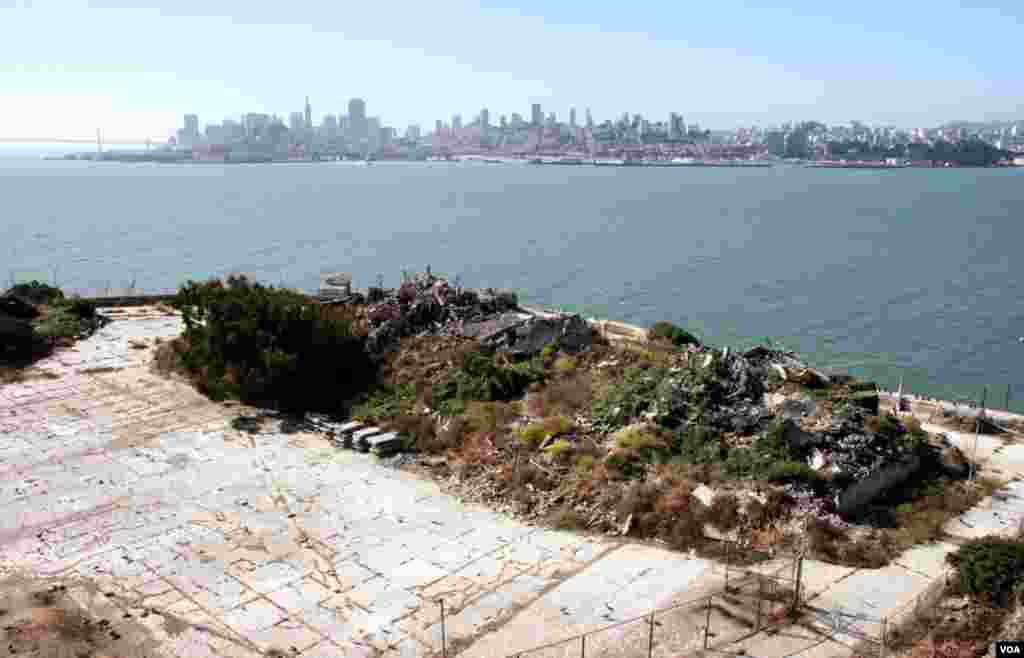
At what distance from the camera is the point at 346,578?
14.6m

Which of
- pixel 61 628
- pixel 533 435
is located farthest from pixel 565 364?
pixel 61 628

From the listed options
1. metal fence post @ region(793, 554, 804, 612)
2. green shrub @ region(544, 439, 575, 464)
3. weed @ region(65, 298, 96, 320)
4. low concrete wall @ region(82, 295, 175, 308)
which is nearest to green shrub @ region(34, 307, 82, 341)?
weed @ region(65, 298, 96, 320)

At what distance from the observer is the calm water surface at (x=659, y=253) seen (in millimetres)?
49094

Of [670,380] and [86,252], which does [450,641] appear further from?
[86,252]

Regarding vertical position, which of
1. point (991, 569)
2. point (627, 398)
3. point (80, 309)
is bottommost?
point (991, 569)

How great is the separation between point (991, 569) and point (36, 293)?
1378 inches

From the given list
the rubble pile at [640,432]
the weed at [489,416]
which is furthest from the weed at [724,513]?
the weed at [489,416]

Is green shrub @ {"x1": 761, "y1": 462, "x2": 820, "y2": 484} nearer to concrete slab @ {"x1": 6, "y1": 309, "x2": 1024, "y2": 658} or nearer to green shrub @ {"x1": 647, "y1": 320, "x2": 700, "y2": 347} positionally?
concrete slab @ {"x1": 6, "y1": 309, "x2": 1024, "y2": 658}

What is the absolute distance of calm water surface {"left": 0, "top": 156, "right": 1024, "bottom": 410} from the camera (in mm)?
49094

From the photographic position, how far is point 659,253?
79.6 meters

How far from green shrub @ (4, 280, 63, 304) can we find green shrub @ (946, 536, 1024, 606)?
33302 mm

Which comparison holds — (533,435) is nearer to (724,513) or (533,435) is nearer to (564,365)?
(564,365)

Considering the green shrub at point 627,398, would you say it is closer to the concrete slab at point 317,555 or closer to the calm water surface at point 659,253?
the concrete slab at point 317,555

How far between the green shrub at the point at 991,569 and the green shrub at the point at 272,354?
16034mm
